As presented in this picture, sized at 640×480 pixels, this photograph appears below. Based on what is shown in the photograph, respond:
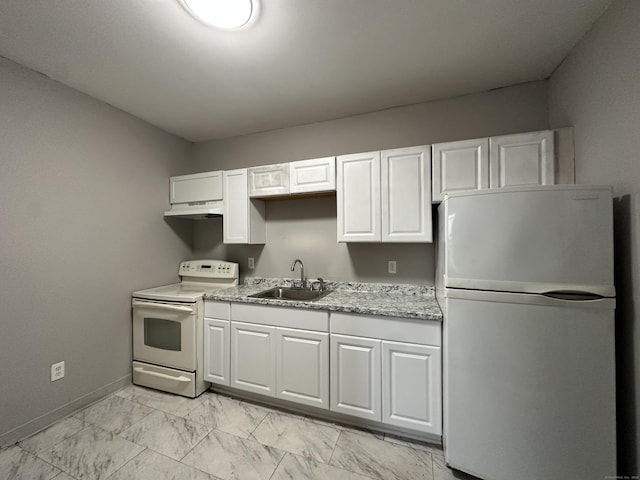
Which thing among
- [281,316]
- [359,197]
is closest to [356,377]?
[281,316]

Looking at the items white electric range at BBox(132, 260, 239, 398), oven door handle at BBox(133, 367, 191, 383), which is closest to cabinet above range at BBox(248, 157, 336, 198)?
white electric range at BBox(132, 260, 239, 398)

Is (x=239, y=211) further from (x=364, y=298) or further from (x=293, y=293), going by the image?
(x=364, y=298)

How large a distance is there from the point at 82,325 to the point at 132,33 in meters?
2.11

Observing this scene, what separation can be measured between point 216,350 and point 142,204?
159 cm

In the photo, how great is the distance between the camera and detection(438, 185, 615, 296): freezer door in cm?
117

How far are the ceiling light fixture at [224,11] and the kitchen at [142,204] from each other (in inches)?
49.6

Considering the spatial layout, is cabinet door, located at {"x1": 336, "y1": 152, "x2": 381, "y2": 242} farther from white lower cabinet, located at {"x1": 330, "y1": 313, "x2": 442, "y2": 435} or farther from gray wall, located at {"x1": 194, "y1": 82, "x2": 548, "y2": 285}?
white lower cabinet, located at {"x1": 330, "y1": 313, "x2": 442, "y2": 435}

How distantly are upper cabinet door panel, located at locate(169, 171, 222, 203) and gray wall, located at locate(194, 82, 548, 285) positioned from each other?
0.39 meters

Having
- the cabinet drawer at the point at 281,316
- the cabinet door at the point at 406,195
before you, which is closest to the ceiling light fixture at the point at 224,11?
the cabinet door at the point at 406,195

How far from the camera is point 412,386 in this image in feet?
5.30

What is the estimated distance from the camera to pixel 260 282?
106 inches

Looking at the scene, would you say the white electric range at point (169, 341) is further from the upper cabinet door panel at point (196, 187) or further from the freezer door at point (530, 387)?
the freezer door at point (530, 387)

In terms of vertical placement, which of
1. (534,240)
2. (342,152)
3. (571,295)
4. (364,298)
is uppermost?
(342,152)

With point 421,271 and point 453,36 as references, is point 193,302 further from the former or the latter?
point 453,36
